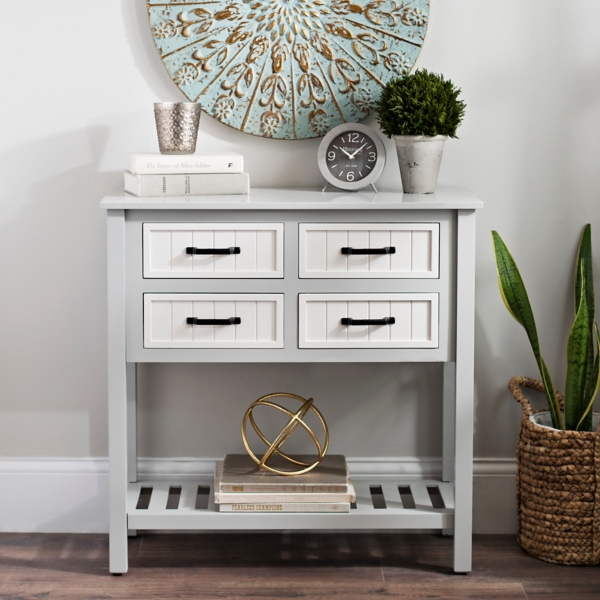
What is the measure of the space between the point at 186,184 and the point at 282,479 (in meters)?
0.77

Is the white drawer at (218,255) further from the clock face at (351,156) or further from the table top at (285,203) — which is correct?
the clock face at (351,156)

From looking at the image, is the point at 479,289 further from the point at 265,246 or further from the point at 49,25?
the point at 49,25

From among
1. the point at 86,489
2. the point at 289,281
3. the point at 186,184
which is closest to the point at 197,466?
the point at 86,489

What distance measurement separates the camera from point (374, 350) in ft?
6.47

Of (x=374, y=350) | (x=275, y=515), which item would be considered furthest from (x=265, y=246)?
(x=275, y=515)

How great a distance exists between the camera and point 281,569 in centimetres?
214

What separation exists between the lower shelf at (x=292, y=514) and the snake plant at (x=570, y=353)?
Answer: 382mm

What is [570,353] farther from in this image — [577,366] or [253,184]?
[253,184]

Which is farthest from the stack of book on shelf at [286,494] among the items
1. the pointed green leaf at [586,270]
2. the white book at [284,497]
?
the pointed green leaf at [586,270]

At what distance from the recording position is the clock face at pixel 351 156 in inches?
84.0

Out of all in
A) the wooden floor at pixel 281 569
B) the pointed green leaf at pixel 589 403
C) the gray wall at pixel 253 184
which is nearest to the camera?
the wooden floor at pixel 281 569

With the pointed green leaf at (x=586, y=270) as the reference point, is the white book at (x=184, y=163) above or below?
above

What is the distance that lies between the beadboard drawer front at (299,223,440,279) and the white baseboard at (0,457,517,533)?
0.70 metres

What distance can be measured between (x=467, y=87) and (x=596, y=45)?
360mm
